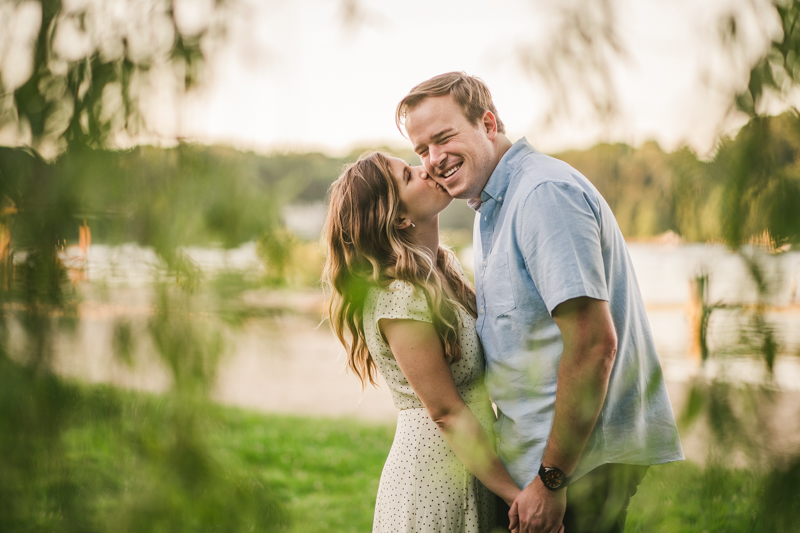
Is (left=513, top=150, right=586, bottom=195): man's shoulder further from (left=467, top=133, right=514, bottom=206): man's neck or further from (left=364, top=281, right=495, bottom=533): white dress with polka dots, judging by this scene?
(left=364, top=281, right=495, bottom=533): white dress with polka dots

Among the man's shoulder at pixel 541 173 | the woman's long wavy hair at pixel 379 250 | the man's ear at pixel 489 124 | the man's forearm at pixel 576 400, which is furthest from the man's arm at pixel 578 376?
the man's ear at pixel 489 124

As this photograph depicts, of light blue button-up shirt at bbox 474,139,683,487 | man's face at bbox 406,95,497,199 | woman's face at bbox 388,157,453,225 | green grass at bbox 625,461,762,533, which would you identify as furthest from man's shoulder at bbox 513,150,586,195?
green grass at bbox 625,461,762,533

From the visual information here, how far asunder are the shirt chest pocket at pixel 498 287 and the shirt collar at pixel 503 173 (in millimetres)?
204

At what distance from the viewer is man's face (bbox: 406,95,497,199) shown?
1715 mm

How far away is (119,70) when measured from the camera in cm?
80

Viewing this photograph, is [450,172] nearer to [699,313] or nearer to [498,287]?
[498,287]

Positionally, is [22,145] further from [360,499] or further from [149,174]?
[360,499]

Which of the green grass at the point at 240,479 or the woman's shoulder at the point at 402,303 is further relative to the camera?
the woman's shoulder at the point at 402,303

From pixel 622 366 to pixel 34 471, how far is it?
133 centimetres

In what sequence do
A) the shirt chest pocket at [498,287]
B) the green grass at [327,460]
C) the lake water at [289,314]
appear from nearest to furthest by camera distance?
the lake water at [289,314] < the shirt chest pocket at [498,287] < the green grass at [327,460]

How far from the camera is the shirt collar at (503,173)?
1615 mm

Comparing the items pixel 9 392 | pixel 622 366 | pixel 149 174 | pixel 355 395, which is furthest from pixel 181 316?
pixel 355 395

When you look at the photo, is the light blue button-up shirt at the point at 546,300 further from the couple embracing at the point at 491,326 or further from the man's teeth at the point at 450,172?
the man's teeth at the point at 450,172

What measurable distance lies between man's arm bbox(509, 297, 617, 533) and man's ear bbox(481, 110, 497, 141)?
2.16ft
